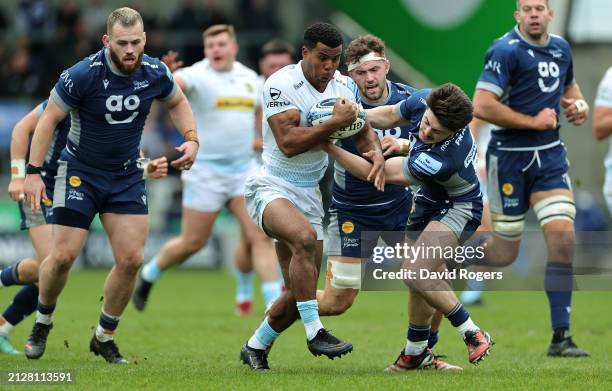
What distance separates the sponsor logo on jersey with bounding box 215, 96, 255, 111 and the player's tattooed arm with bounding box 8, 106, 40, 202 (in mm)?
3392

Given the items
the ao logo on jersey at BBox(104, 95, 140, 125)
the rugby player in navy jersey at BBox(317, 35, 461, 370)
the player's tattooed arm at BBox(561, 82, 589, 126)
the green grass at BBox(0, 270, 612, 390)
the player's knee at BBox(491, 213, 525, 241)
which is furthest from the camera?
the player's knee at BBox(491, 213, 525, 241)

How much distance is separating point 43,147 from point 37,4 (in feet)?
55.3

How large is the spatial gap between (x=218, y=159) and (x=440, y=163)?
17.1ft

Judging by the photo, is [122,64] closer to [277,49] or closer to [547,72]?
[547,72]

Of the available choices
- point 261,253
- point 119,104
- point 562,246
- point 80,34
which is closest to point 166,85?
point 119,104

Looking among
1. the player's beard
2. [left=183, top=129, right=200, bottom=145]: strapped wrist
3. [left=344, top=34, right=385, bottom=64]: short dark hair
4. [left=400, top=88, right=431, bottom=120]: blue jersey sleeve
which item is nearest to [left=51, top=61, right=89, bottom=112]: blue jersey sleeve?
the player's beard

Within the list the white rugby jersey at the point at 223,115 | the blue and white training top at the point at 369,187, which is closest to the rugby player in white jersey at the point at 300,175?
the blue and white training top at the point at 369,187

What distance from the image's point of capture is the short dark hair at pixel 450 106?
25.8ft

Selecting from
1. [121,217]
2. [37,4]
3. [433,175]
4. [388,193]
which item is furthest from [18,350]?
[37,4]

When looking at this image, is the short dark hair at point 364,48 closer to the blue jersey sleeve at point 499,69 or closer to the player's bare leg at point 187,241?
the blue jersey sleeve at point 499,69

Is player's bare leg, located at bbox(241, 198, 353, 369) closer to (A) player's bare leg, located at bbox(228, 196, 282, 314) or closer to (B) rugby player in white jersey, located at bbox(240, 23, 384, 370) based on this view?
(B) rugby player in white jersey, located at bbox(240, 23, 384, 370)

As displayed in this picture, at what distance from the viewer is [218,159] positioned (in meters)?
12.9

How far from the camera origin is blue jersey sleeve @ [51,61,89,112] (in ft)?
28.4

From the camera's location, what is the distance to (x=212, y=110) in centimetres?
1281
